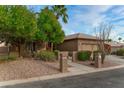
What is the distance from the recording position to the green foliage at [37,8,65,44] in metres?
19.3

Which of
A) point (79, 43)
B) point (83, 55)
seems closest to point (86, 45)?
point (79, 43)

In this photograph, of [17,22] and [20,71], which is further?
[17,22]

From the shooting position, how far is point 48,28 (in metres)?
19.4

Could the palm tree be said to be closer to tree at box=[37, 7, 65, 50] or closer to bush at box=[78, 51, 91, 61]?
tree at box=[37, 7, 65, 50]

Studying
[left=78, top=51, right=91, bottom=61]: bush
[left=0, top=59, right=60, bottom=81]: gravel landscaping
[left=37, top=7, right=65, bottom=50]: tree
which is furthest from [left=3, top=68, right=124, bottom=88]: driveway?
[left=37, top=7, right=65, bottom=50]: tree

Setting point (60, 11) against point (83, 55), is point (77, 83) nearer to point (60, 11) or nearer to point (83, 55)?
point (83, 55)

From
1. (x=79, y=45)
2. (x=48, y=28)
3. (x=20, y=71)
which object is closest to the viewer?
(x=20, y=71)

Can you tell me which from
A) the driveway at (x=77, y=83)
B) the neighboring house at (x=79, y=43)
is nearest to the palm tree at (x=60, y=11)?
the neighboring house at (x=79, y=43)

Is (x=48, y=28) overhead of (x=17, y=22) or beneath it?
overhead

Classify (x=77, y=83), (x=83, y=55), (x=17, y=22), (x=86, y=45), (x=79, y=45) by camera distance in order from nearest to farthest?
(x=77, y=83) → (x=17, y=22) → (x=83, y=55) → (x=79, y=45) → (x=86, y=45)

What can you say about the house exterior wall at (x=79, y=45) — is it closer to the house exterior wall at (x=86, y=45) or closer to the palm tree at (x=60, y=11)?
the house exterior wall at (x=86, y=45)

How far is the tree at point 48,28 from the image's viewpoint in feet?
63.3

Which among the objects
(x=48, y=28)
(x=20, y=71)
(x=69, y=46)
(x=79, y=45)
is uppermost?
(x=48, y=28)
